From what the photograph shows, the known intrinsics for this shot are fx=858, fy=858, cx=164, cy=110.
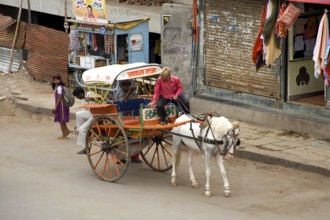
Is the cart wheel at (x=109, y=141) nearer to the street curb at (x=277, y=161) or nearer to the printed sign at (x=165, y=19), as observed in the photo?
the street curb at (x=277, y=161)

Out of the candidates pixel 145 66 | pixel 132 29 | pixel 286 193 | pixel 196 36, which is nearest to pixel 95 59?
pixel 132 29

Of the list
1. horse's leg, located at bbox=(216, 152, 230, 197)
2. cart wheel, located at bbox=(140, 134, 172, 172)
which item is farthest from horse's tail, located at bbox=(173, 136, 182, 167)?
horse's leg, located at bbox=(216, 152, 230, 197)

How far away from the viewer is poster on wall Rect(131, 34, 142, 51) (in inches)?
794

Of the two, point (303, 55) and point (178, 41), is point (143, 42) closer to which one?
point (178, 41)

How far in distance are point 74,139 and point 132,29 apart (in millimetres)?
4023

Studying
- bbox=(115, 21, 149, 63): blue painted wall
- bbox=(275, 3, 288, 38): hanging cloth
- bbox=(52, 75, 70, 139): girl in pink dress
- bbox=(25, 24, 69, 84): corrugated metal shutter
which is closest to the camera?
bbox=(275, 3, 288, 38): hanging cloth

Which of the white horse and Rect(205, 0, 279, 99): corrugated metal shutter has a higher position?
Rect(205, 0, 279, 99): corrugated metal shutter

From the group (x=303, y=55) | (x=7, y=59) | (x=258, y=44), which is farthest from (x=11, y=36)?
(x=303, y=55)

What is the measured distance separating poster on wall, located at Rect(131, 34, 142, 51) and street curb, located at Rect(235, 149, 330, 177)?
5.66 metres

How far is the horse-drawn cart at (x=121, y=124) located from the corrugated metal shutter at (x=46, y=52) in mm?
7484

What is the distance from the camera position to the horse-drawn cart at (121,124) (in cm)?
1340

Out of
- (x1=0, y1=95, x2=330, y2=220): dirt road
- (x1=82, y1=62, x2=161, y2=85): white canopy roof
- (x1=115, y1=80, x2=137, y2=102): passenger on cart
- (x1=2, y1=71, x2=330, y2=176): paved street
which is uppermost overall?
(x1=82, y1=62, x2=161, y2=85): white canopy roof

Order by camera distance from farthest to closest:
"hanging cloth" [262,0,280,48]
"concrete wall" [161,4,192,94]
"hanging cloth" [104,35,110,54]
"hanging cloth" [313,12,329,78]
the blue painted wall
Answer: "hanging cloth" [104,35,110,54] → the blue painted wall → "concrete wall" [161,4,192,94] → "hanging cloth" [262,0,280,48] → "hanging cloth" [313,12,329,78]

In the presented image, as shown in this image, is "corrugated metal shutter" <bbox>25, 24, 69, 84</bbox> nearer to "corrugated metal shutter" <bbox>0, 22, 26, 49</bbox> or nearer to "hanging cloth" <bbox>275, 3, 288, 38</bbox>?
"corrugated metal shutter" <bbox>0, 22, 26, 49</bbox>
